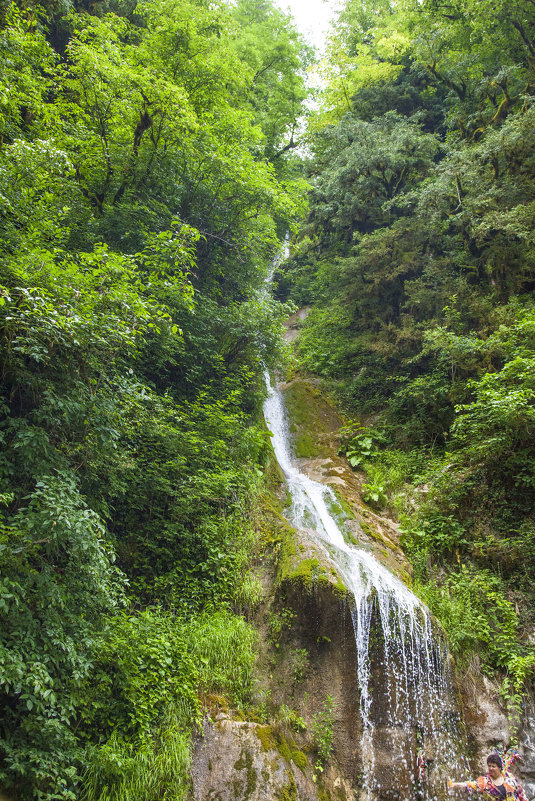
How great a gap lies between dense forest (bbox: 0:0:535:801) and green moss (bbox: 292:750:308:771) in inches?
35.1

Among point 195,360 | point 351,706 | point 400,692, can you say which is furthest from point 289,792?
point 195,360

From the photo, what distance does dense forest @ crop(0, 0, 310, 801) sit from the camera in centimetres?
386

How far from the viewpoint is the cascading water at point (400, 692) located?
215 inches

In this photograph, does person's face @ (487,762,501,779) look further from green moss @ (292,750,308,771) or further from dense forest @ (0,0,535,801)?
green moss @ (292,750,308,771)

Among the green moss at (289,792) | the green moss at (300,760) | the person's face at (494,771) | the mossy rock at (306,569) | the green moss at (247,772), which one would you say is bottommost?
the person's face at (494,771)

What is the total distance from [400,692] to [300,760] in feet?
5.42

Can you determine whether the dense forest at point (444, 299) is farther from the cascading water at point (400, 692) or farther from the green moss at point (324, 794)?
the green moss at point (324, 794)

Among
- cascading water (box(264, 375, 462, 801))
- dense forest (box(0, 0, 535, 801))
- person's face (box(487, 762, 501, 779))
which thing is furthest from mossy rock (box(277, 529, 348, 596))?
person's face (box(487, 762, 501, 779))

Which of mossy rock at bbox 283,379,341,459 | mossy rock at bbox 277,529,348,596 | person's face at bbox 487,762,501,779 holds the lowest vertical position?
person's face at bbox 487,762,501,779

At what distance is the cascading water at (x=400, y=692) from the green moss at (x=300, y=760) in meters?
0.88

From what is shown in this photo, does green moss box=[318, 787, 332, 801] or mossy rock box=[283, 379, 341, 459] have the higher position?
mossy rock box=[283, 379, 341, 459]

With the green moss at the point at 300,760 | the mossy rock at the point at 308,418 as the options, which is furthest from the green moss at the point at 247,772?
the mossy rock at the point at 308,418

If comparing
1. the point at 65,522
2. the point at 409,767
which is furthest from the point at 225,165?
the point at 409,767

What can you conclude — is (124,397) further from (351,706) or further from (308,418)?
(308,418)
